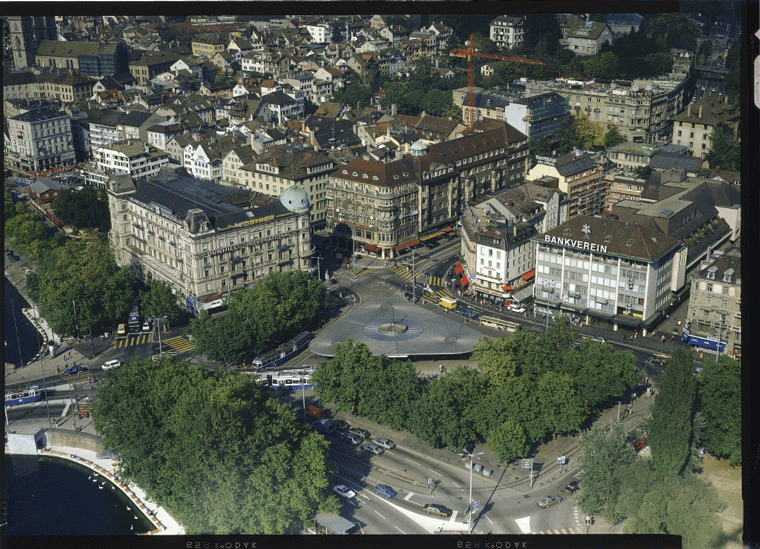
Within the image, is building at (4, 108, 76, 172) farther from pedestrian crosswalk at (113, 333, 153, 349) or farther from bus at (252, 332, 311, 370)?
bus at (252, 332, 311, 370)

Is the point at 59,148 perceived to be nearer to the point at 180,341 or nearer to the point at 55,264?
the point at 55,264

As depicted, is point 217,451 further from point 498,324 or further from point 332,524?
point 498,324

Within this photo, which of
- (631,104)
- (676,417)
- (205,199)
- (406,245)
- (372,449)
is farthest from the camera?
(631,104)

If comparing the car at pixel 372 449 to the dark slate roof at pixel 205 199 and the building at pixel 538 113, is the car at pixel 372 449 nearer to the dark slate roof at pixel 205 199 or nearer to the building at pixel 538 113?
the dark slate roof at pixel 205 199

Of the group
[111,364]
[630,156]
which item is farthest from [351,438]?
[630,156]

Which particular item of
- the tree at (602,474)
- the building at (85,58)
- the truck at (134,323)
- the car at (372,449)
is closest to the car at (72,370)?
the truck at (134,323)

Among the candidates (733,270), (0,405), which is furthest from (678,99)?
(0,405)
